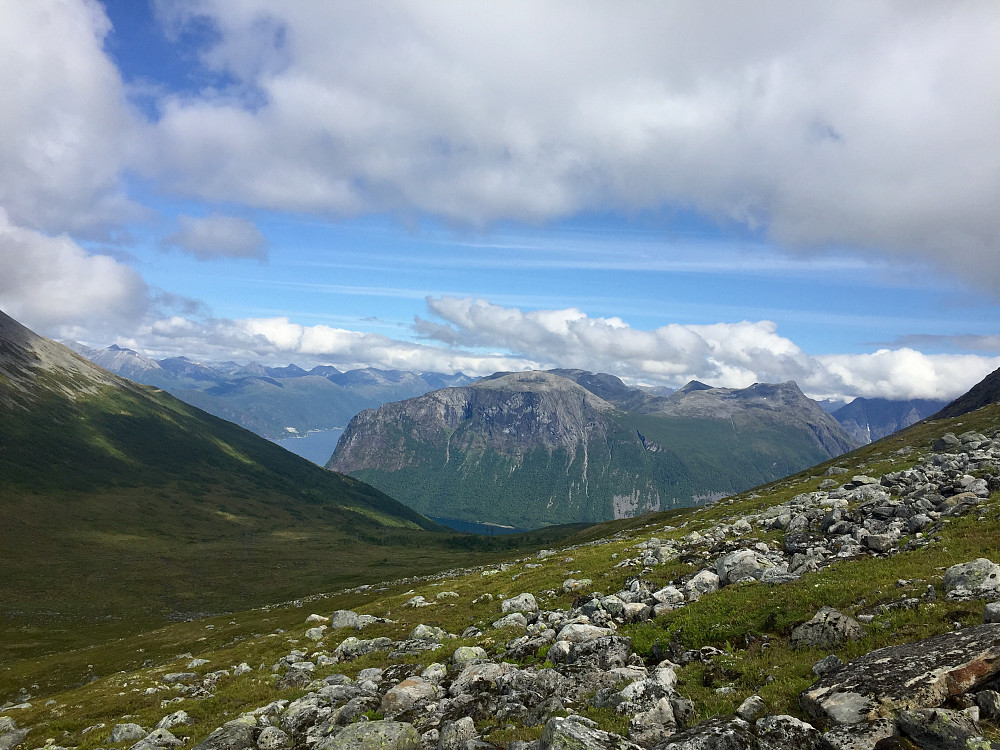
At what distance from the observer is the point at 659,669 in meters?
16.7

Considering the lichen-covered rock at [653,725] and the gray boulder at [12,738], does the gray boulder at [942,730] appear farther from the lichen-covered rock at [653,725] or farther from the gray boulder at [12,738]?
the gray boulder at [12,738]

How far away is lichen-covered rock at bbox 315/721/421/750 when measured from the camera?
54.6 feet

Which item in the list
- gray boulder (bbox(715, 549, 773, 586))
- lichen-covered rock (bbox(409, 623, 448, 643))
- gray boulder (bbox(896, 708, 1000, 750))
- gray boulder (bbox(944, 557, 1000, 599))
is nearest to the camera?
gray boulder (bbox(896, 708, 1000, 750))

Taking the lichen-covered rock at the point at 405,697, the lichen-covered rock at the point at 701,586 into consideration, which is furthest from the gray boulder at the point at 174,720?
the lichen-covered rock at the point at 701,586

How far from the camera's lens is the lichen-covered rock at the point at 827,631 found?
51.4ft

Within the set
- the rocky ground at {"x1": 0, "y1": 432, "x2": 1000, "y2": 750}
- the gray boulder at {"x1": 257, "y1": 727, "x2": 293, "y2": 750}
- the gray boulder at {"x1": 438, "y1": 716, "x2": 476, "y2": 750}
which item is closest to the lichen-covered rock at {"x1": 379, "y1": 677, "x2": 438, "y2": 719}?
the rocky ground at {"x1": 0, "y1": 432, "x2": 1000, "y2": 750}

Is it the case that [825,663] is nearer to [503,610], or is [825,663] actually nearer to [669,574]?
[669,574]

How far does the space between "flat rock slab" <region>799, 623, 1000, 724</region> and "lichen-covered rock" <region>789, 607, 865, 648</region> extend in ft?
9.45

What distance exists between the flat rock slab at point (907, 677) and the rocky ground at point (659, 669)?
0.14 ft

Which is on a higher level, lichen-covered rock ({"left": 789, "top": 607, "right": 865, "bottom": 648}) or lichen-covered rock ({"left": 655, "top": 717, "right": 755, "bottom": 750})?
lichen-covered rock ({"left": 789, "top": 607, "right": 865, "bottom": 648})


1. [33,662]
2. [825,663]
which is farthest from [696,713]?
[33,662]

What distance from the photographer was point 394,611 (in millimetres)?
50375

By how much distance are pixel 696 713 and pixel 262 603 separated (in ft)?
549

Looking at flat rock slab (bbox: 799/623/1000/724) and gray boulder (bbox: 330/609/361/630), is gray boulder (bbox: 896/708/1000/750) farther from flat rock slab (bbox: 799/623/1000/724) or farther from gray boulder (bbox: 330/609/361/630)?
gray boulder (bbox: 330/609/361/630)
